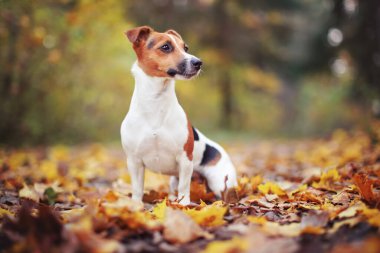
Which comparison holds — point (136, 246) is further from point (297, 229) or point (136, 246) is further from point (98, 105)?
point (98, 105)

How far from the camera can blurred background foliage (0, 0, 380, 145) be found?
7945 millimetres

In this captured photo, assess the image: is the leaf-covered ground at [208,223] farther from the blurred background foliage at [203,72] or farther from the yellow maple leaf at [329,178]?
the blurred background foliage at [203,72]

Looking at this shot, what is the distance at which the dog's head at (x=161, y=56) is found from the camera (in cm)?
327

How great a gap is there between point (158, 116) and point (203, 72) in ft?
6.96

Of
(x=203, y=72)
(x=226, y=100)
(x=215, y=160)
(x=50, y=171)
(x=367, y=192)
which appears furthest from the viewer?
(x=226, y=100)

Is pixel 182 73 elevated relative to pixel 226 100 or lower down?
elevated

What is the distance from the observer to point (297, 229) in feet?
7.16

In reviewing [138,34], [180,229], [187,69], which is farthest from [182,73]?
[180,229]

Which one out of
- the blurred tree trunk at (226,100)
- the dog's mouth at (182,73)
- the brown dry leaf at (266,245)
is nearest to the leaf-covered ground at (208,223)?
the brown dry leaf at (266,245)

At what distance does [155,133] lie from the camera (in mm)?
3207

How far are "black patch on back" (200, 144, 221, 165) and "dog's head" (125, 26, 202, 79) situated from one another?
87 cm

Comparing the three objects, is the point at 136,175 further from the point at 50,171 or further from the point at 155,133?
the point at 50,171

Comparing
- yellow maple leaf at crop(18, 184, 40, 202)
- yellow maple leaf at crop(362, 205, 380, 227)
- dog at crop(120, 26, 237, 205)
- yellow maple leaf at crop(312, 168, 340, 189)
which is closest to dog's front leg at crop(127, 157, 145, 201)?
dog at crop(120, 26, 237, 205)

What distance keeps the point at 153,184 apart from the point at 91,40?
5.92m
